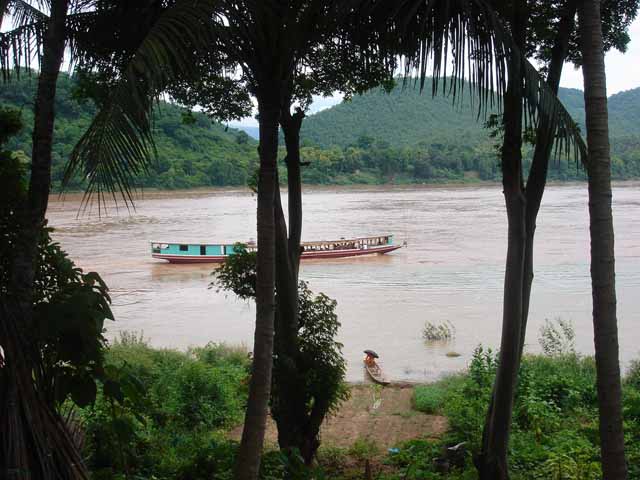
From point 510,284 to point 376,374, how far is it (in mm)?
6631

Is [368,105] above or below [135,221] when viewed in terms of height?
above

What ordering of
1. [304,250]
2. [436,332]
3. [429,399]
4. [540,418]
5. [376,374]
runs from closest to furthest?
[540,418] → [429,399] → [376,374] → [436,332] → [304,250]

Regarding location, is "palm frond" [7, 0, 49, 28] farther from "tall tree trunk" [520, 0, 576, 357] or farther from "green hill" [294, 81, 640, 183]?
"green hill" [294, 81, 640, 183]

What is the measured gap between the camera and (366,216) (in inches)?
1759

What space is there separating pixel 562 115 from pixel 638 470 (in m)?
3.14

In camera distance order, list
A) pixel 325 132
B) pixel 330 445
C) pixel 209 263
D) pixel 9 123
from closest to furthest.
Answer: pixel 9 123, pixel 330 445, pixel 209 263, pixel 325 132

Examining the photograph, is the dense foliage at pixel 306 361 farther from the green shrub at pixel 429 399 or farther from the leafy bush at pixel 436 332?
the leafy bush at pixel 436 332

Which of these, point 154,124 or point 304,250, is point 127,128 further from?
point 304,250

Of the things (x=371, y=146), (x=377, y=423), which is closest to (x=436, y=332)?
(x=377, y=423)

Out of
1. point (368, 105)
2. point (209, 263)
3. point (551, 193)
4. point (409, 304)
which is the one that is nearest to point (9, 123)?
point (409, 304)

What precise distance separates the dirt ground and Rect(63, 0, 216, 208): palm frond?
5.47m

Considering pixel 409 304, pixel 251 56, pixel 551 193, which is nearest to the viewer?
pixel 251 56

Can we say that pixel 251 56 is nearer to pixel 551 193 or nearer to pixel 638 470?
pixel 638 470

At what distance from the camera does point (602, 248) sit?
316 centimetres
